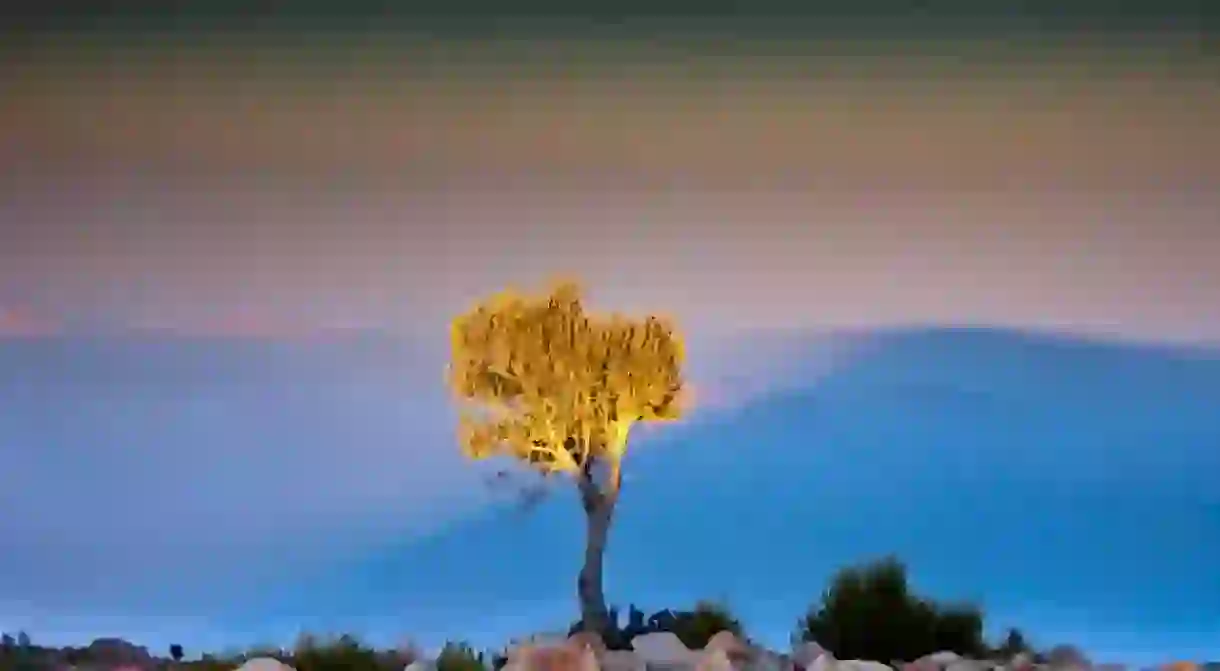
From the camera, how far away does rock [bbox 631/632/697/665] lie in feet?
28.3

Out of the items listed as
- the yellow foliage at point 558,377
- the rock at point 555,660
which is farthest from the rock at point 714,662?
the yellow foliage at point 558,377

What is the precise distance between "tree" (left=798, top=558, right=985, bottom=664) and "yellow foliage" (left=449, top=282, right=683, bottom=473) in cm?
163

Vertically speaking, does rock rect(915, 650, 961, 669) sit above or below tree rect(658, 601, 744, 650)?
below

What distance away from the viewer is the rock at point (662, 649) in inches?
340

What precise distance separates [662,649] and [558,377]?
199 cm

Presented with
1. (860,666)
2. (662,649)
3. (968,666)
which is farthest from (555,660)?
(968,666)

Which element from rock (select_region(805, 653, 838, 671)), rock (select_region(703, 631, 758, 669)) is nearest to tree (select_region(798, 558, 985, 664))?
rock (select_region(703, 631, 758, 669))

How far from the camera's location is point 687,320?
A: 453 inches

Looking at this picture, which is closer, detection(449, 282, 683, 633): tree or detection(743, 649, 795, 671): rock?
detection(743, 649, 795, 671): rock

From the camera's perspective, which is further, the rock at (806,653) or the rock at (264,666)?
the rock at (806,653)

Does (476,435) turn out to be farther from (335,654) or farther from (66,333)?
(66,333)

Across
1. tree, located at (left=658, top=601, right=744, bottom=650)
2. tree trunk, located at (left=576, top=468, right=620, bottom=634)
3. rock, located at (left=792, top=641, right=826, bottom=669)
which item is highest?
tree trunk, located at (left=576, top=468, right=620, bottom=634)

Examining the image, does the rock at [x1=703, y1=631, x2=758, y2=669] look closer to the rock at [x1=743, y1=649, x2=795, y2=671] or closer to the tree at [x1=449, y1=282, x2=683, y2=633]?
the rock at [x1=743, y1=649, x2=795, y2=671]

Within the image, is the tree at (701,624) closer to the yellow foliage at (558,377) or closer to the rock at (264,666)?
the yellow foliage at (558,377)
